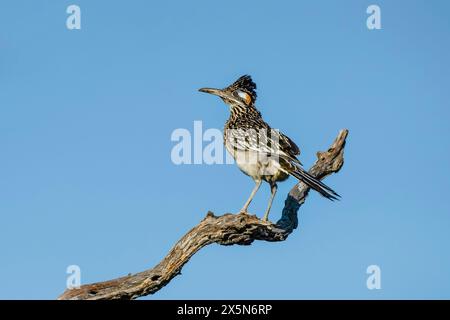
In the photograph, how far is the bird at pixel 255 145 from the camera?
13.9 meters

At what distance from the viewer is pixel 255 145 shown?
14.2 metres

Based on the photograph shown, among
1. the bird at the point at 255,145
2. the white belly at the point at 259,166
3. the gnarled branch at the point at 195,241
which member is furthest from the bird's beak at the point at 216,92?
the gnarled branch at the point at 195,241

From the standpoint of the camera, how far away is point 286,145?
14.3 meters

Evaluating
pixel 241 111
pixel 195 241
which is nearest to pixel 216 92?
pixel 241 111

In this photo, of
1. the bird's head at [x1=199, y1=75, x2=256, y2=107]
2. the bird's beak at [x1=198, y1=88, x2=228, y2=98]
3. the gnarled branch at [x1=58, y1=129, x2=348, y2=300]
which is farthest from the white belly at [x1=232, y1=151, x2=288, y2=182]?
the bird's beak at [x1=198, y1=88, x2=228, y2=98]

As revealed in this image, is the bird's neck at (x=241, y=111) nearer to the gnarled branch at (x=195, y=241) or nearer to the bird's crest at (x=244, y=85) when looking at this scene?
the bird's crest at (x=244, y=85)

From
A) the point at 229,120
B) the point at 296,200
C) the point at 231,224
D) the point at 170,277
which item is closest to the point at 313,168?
the point at 296,200

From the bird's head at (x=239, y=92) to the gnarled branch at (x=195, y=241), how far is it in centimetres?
193

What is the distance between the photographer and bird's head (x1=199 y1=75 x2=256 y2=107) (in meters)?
15.3

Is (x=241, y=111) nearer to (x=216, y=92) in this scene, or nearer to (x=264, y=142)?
(x=216, y=92)

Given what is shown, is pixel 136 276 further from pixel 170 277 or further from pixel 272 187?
pixel 272 187

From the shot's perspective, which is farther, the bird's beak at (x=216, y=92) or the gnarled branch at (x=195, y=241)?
the bird's beak at (x=216, y=92)

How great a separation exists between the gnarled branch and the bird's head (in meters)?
1.93
